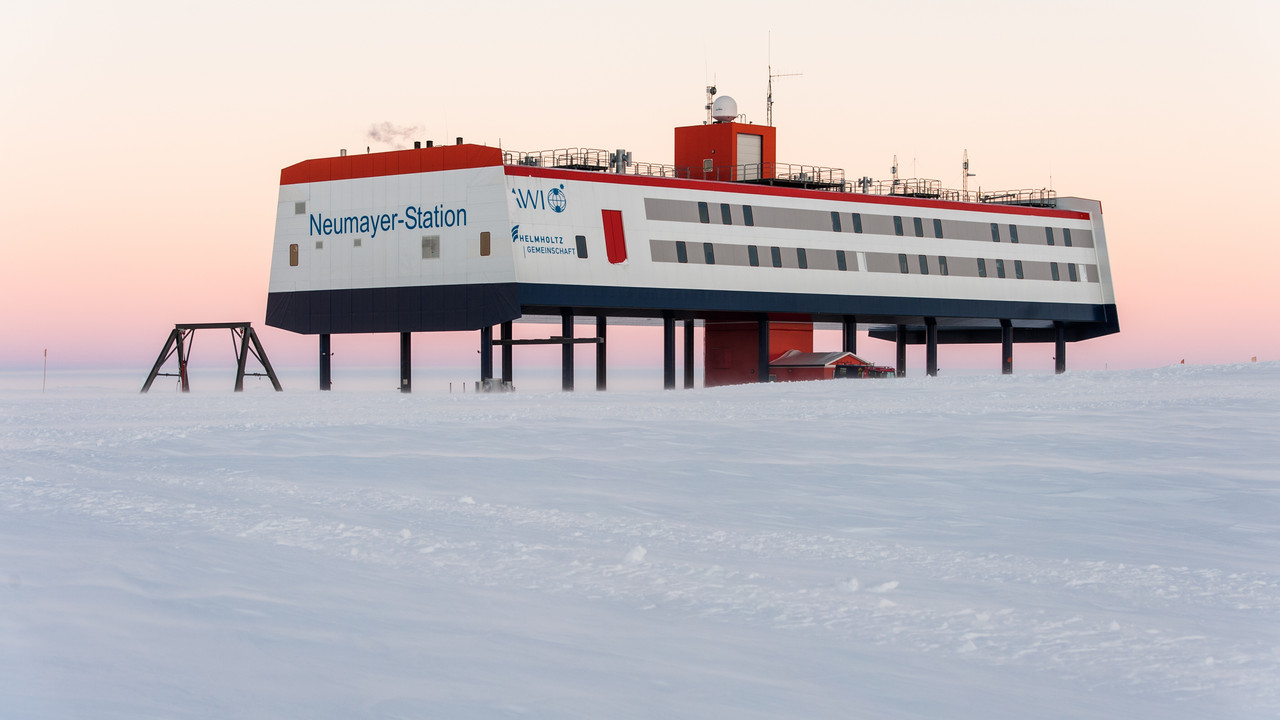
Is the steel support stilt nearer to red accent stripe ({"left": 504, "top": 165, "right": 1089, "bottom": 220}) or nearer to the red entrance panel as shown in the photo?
the red entrance panel

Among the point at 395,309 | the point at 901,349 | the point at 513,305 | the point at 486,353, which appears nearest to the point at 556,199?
the point at 513,305

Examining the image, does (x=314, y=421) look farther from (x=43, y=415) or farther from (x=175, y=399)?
(x=175, y=399)

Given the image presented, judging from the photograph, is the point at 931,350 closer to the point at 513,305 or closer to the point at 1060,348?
the point at 1060,348

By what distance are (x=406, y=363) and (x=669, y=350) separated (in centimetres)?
1567

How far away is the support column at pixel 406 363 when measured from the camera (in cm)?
6594

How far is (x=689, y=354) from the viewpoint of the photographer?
81.4 meters

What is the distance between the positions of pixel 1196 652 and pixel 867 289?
61733 mm

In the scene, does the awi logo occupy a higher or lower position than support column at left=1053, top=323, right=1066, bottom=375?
higher

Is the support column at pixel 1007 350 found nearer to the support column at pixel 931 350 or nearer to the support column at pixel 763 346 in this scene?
the support column at pixel 931 350

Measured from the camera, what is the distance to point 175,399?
4819 cm

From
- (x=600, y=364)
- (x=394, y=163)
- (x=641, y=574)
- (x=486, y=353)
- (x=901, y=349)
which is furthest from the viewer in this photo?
(x=901, y=349)

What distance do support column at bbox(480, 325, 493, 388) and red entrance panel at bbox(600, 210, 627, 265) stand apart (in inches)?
289

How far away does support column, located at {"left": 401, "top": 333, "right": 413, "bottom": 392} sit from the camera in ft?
216

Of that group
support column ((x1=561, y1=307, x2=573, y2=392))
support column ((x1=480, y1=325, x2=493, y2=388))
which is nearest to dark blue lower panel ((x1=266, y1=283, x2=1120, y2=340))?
support column ((x1=561, y1=307, x2=573, y2=392))
